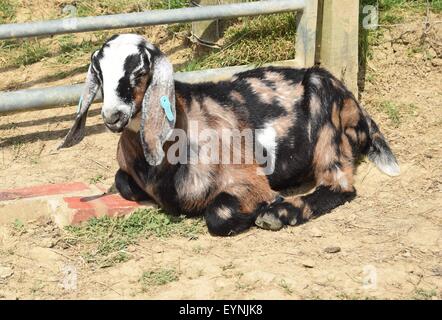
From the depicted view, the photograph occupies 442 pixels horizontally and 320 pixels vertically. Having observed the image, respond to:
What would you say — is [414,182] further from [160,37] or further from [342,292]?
[160,37]

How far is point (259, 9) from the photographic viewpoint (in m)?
6.09

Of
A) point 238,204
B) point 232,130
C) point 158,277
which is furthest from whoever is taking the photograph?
point 232,130

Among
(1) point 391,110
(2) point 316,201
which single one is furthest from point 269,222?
(1) point 391,110

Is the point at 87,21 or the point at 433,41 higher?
the point at 87,21

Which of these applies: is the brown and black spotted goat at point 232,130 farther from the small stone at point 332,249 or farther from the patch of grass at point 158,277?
the patch of grass at point 158,277

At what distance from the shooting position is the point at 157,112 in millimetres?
4707

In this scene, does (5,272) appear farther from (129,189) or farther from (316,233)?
(316,233)

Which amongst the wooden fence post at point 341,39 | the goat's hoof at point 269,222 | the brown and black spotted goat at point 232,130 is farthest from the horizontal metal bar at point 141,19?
the goat's hoof at point 269,222

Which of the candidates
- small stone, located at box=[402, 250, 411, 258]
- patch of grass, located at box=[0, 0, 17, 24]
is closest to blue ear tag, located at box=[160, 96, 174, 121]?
small stone, located at box=[402, 250, 411, 258]

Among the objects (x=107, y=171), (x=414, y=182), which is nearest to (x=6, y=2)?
(x=107, y=171)

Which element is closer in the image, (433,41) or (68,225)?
(68,225)

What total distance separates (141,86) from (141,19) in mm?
1269

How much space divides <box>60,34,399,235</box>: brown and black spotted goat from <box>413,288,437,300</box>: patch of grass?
113 centimetres
